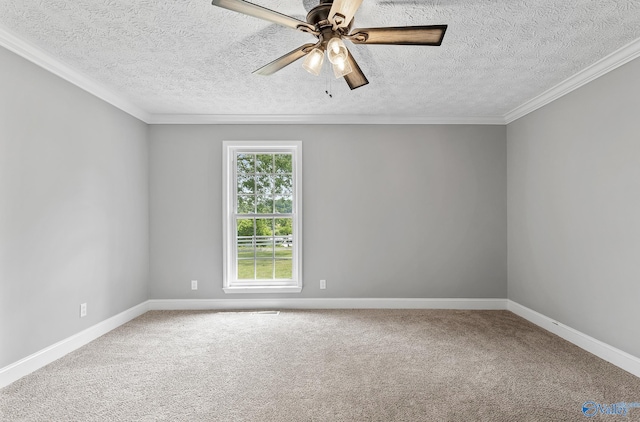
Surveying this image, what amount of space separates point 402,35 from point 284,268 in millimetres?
3235

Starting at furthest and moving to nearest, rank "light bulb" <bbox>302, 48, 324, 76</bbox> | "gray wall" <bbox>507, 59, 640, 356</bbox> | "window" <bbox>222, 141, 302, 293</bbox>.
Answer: "window" <bbox>222, 141, 302, 293</bbox>, "gray wall" <bbox>507, 59, 640, 356</bbox>, "light bulb" <bbox>302, 48, 324, 76</bbox>

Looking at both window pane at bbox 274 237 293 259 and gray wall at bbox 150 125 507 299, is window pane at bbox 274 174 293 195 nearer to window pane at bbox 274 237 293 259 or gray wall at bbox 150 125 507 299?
gray wall at bbox 150 125 507 299

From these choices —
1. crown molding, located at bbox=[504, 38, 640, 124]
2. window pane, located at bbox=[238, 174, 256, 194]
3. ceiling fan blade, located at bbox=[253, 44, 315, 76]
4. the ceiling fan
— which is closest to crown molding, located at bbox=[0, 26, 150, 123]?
window pane, located at bbox=[238, 174, 256, 194]

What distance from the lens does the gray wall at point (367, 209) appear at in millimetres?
4234

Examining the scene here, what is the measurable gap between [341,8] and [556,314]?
3.54m

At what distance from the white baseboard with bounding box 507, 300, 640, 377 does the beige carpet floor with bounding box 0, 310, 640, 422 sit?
78mm

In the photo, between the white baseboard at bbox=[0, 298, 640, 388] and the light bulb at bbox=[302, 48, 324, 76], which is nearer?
the light bulb at bbox=[302, 48, 324, 76]

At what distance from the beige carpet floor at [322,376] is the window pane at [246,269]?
0.84 metres

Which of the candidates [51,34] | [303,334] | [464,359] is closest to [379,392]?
[464,359]

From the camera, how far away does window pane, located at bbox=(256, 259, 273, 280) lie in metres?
4.37

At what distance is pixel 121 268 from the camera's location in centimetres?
368

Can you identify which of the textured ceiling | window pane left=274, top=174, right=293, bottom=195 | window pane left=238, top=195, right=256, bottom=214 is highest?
the textured ceiling

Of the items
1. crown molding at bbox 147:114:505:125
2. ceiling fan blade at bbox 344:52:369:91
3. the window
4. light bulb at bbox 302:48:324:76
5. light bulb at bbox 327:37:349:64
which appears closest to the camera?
light bulb at bbox 327:37:349:64

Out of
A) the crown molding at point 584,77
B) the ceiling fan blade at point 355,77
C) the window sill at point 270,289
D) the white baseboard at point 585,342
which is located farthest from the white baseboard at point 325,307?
the ceiling fan blade at point 355,77
